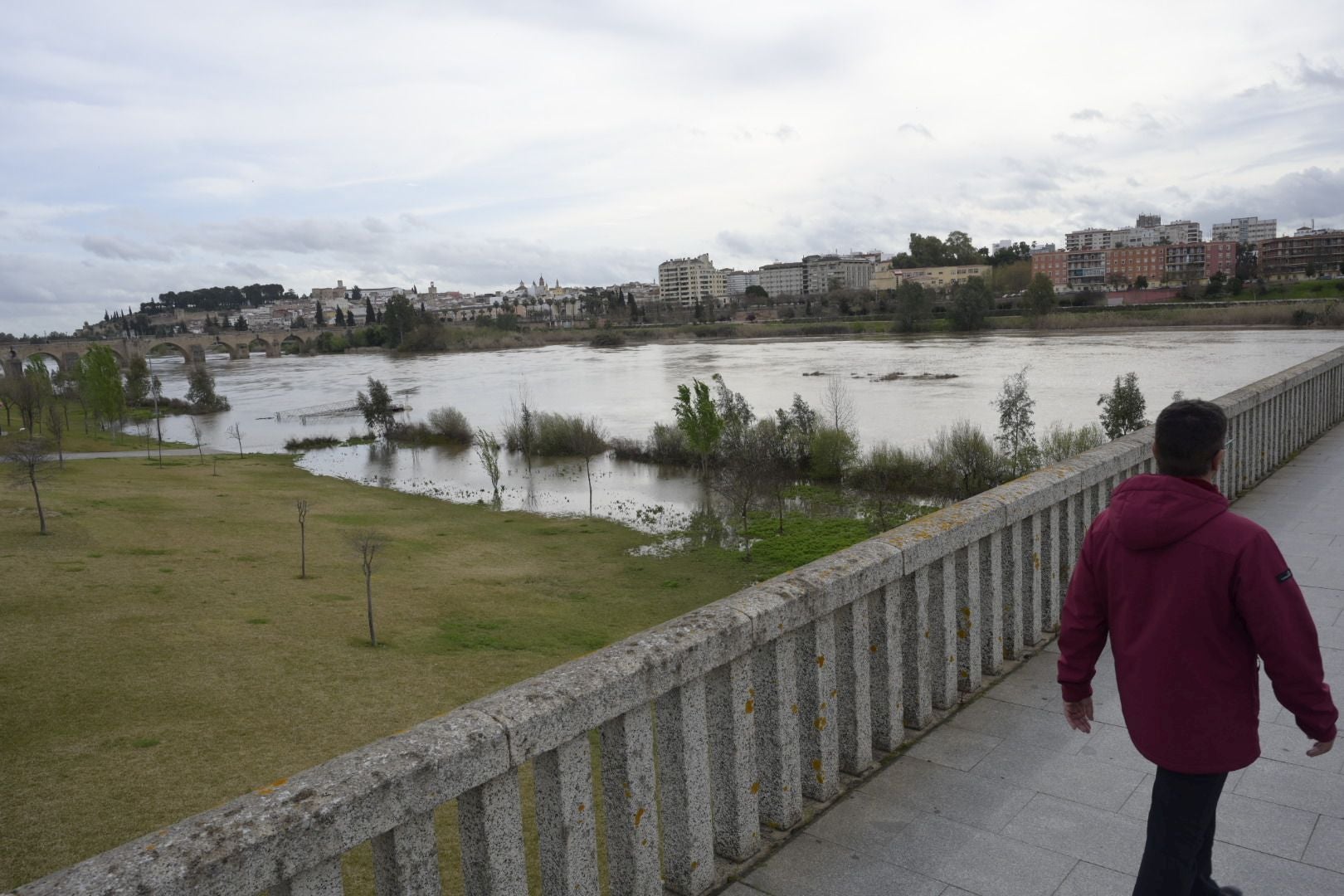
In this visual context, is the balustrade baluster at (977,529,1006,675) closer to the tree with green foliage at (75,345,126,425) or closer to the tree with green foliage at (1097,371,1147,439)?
the tree with green foliage at (1097,371,1147,439)

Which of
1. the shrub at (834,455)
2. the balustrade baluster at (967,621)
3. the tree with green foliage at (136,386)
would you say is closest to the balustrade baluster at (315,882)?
the balustrade baluster at (967,621)

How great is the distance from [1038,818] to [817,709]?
83cm

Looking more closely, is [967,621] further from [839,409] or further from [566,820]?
[839,409]

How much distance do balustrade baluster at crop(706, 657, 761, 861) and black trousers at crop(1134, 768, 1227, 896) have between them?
1135mm

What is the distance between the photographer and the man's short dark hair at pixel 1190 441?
7.57 ft

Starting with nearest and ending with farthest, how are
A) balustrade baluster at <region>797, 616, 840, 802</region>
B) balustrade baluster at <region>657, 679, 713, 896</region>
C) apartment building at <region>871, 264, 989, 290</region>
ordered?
balustrade baluster at <region>657, 679, 713, 896</region>
balustrade baluster at <region>797, 616, 840, 802</region>
apartment building at <region>871, 264, 989, 290</region>

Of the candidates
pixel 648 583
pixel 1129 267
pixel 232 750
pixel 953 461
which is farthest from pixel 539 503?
pixel 1129 267

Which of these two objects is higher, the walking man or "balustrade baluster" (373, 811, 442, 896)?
the walking man

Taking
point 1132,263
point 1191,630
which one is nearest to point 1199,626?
point 1191,630

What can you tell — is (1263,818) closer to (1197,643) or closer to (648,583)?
(1197,643)

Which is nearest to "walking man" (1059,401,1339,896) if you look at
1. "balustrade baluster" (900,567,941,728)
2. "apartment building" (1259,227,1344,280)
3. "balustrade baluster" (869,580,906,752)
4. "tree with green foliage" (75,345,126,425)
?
"balustrade baluster" (869,580,906,752)

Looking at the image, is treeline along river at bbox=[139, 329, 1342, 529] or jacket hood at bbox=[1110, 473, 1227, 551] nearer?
jacket hood at bbox=[1110, 473, 1227, 551]

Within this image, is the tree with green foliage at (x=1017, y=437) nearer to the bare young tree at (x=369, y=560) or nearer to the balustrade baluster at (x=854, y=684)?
the bare young tree at (x=369, y=560)

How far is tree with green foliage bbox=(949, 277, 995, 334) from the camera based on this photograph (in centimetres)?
9044
